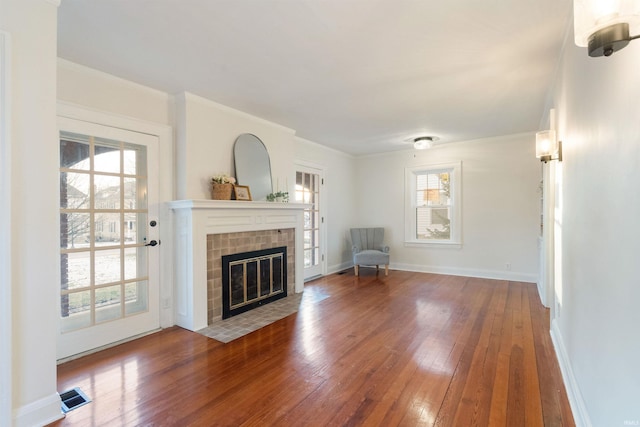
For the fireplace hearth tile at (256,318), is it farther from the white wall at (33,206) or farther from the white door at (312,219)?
the white wall at (33,206)

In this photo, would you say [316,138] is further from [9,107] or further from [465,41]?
[9,107]

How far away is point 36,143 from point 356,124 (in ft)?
11.6

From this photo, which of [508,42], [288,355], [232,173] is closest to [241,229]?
[232,173]

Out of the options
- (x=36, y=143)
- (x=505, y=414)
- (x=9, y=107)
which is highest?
(x=9, y=107)

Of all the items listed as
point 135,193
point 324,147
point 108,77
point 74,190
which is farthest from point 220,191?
point 324,147

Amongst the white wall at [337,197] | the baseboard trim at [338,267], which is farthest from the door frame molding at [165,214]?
the baseboard trim at [338,267]

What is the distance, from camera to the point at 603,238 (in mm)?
1353

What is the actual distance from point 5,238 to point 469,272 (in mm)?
5923

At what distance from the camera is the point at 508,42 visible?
7.59ft

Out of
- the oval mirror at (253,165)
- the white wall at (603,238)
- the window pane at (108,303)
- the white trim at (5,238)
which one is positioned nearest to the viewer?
the white wall at (603,238)

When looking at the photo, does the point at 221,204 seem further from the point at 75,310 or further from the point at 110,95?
the point at 75,310

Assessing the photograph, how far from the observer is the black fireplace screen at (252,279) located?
348 cm

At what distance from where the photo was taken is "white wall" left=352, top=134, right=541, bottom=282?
4.95 m

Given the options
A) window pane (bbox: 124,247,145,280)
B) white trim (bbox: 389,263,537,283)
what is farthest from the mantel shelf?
white trim (bbox: 389,263,537,283)
